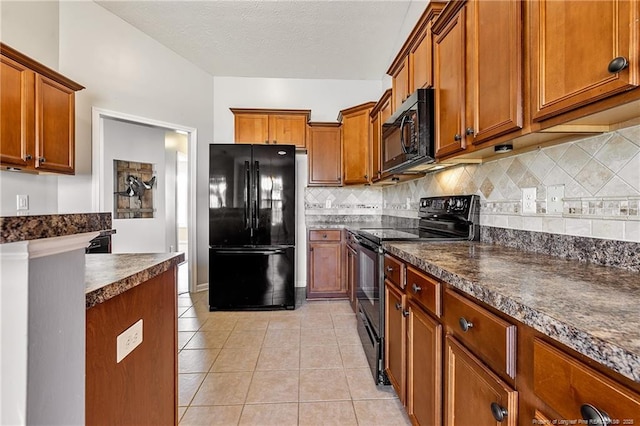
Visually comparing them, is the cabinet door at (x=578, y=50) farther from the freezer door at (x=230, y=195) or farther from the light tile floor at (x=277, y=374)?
the freezer door at (x=230, y=195)

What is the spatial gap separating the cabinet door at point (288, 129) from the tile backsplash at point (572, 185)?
7.05 feet

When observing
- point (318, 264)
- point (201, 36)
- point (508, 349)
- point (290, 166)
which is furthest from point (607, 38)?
point (201, 36)

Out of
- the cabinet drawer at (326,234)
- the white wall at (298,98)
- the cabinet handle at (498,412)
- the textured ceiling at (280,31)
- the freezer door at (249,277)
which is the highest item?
the textured ceiling at (280,31)

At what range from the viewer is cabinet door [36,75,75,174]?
2.07 metres

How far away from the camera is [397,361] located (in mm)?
1548

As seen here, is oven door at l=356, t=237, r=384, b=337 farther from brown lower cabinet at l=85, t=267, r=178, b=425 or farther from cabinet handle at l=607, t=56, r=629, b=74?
cabinet handle at l=607, t=56, r=629, b=74

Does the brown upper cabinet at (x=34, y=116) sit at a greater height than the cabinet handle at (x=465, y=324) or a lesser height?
greater

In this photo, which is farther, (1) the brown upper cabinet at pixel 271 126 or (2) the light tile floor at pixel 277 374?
(1) the brown upper cabinet at pixel 271 126

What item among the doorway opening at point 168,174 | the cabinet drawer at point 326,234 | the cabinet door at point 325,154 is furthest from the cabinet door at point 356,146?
the doorway opening at point 168,174

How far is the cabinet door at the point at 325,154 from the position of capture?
12.2 ft

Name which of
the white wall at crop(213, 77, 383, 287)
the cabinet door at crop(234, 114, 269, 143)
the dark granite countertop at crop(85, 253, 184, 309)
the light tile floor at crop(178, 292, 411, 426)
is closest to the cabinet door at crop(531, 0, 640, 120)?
the dark granite countertop at crop(85, 253, 184, 309)

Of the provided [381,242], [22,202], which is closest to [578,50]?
[381,242]

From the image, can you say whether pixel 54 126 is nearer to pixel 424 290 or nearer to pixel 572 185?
pixel 424 290

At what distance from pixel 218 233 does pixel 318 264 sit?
1.19 meters
